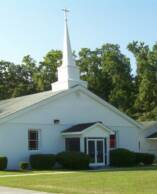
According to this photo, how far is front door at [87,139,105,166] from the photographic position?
38.5m

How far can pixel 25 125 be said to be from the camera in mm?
37656

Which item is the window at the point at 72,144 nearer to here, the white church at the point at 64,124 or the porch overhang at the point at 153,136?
the white church at the point at 64,124

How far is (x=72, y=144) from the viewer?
127ft

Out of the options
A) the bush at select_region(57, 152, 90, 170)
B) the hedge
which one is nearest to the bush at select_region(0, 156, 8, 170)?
the bush at select_region(57, 152, 90, 170)

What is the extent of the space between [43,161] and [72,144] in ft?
13.2

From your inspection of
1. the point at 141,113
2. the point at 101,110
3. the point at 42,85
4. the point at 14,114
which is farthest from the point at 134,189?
the point at 42,85

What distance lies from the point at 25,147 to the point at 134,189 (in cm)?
2031

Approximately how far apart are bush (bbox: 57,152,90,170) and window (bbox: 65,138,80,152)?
2.32 m

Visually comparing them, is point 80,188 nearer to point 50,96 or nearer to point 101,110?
point 50,96

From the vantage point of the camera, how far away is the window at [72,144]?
126 ft

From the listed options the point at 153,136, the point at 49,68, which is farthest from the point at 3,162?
the point at 49,68

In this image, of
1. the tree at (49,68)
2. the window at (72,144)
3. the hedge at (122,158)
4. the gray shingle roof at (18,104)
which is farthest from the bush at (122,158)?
the tree at (49,68)

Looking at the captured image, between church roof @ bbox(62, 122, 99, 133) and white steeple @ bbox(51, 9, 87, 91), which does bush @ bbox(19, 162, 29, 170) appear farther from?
white steeple @ bbox(51, 9, 87, 91)

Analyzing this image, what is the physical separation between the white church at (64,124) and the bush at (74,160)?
219 centimetres
